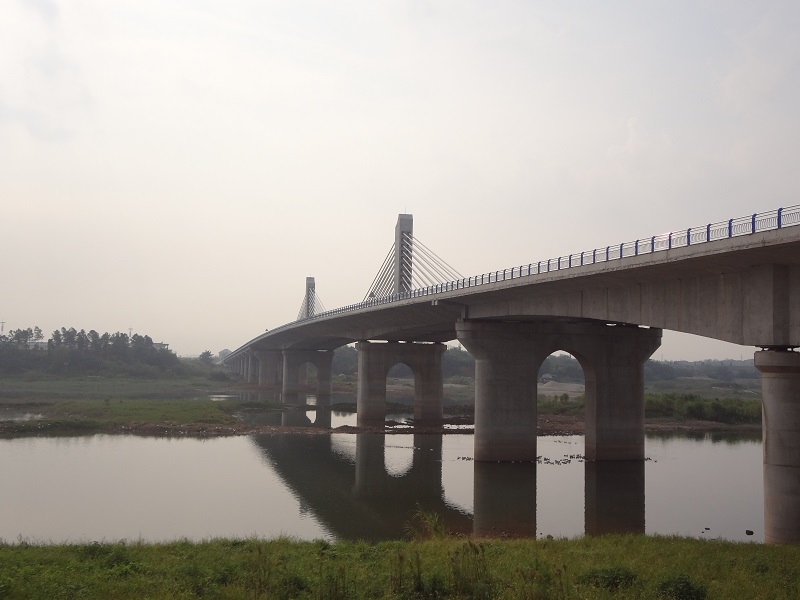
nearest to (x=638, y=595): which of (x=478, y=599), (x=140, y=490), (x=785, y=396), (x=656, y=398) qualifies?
(x=478, y=599)

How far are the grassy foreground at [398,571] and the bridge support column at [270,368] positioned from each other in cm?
11709

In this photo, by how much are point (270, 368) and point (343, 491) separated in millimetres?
105220

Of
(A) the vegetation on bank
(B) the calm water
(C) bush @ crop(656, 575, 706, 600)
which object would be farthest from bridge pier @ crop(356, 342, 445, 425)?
(C) bush @ crop(656, 575, 706, 600)

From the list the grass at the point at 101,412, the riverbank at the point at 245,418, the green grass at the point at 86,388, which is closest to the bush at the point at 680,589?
the riverbank at the point at 245,418

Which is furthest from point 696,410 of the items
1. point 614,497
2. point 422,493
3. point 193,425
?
point 193,425

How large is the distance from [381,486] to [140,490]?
11.1 metres

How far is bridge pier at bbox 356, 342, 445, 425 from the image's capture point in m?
66.4

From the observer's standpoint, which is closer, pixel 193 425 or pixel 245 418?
pixel 193 425

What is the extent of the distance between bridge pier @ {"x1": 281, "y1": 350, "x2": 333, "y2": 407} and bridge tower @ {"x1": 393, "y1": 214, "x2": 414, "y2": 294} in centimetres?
4332

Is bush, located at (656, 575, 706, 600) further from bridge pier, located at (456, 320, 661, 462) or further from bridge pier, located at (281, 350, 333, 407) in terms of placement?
bridge pier, located at (281, 350, 333, 407)

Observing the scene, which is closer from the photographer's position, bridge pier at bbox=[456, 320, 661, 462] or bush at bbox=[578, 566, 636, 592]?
bush at bbox=[578, 566, 636, 592]

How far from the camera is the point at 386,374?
67.6m

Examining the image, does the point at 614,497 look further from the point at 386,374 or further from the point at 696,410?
the point at 696,410

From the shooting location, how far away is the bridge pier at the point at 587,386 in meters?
41.5
